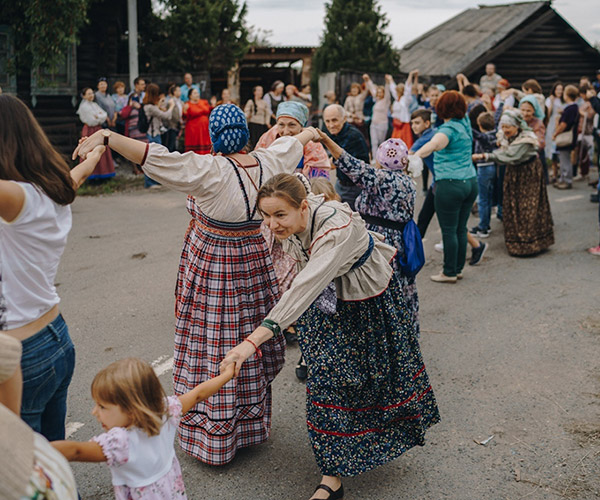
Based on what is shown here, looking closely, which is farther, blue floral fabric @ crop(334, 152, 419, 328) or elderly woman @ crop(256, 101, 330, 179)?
elderly woman @ crop(256, 101, 330, 179)

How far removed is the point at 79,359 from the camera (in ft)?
17.6

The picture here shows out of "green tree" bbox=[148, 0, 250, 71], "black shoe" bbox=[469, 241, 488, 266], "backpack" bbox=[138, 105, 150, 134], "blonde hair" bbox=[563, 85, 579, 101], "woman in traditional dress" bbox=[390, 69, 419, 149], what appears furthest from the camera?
"green tree" bbox=[148, 0, 250, 71]

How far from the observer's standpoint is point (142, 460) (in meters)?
2.55

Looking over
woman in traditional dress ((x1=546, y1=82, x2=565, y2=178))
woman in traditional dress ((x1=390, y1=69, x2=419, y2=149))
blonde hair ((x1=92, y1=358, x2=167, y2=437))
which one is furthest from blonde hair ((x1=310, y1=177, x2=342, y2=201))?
woman in traditional dress ((x1=390, y1=69, x2=419, y2=149))

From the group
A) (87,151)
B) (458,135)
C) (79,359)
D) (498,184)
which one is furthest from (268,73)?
(87,151)

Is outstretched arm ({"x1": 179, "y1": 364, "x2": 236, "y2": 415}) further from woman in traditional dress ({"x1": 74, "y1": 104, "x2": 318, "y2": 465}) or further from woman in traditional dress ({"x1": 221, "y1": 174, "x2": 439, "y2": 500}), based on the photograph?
woman in traditional dress ({"x1": 74, "y1": 104, "x2": 318, "y2": 465})

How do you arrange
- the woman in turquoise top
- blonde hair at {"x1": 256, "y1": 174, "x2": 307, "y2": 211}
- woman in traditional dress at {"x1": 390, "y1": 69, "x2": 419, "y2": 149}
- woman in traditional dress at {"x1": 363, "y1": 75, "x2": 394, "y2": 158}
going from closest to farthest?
blonde hair at {"x1": 256, "y1": 174, "x2": 307, "y2": 211} < the woman in turquoise top < woman in traditional dress at {"x1": 390, "y1": 69, "x2": 419, "y2": 149} < woman in traditional dress at {"x1": 363, "y1": 75, "x2": 394, "y2": 158}

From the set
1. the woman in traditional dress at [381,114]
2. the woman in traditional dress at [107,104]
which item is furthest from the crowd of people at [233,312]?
the woman in traditional dress at [381,114]

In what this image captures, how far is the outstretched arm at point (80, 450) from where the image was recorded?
2266 millimetres

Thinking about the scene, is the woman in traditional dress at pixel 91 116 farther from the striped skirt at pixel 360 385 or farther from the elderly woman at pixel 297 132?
the striped skirt at pixel 360 385

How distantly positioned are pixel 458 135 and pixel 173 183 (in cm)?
432

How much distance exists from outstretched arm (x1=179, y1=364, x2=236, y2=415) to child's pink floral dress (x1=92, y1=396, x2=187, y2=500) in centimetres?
3

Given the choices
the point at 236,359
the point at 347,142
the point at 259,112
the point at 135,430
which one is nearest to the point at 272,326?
the point at 236,359

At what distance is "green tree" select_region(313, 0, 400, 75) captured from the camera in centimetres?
2541
